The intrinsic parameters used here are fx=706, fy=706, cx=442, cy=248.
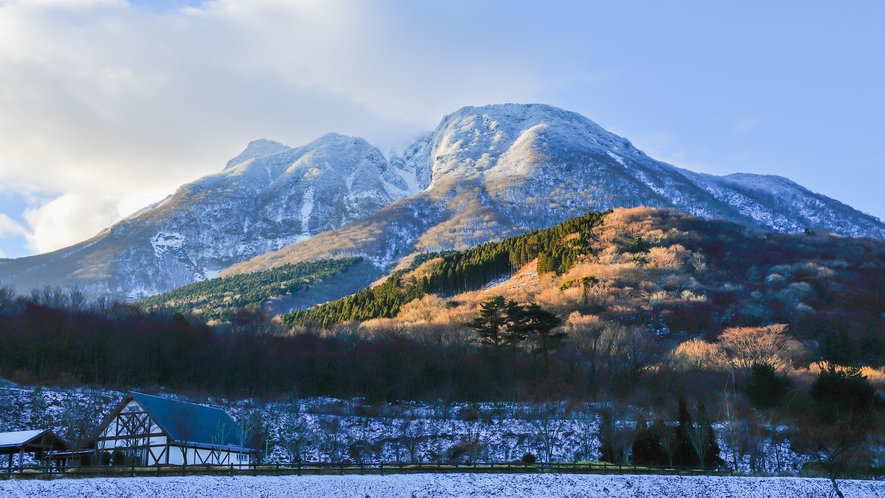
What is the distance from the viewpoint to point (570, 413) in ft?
199

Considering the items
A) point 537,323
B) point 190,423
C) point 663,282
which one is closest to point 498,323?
point 537,323

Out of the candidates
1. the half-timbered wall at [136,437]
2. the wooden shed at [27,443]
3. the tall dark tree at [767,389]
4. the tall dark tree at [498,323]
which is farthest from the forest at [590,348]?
the wooden shed at [27,443]

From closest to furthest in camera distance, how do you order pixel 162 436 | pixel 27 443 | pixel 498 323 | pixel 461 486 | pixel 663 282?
pixel 461 486 → pixel 27 443 → pixel 162 436 → pixel 498 323 → pixel 663 282

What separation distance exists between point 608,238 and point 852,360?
60082 millimetres

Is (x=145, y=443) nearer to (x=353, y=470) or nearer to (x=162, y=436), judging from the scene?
(x=162, y=436)

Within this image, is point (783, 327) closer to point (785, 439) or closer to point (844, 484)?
point (785, 439)

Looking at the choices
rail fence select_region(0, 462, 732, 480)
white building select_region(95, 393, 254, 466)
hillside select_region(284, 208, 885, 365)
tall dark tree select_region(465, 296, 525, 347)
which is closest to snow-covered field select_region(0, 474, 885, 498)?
rail fence select_region(0, 462, 732, 480)

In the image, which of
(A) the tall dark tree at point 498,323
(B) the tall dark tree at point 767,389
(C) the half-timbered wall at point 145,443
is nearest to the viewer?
(C) the half-timbered wall at point 145,443

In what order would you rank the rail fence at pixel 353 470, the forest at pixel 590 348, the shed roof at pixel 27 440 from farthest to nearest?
the forest at pixel 590 348, the shed roof at pixel 27 440, the rail fence at pixel 353 470

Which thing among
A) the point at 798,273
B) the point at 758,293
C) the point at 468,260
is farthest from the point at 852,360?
the point at 468,260

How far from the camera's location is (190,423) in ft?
153

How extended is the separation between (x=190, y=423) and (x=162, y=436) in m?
1.85

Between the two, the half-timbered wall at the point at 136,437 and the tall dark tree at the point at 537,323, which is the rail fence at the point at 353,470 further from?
the tall dark tree at the point at 537,323

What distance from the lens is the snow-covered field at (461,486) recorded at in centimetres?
3303
